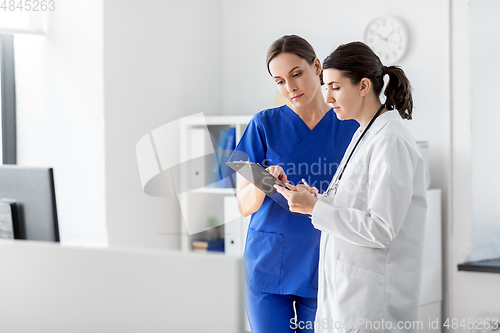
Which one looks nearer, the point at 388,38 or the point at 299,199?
the point at 299,199

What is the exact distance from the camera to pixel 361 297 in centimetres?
126

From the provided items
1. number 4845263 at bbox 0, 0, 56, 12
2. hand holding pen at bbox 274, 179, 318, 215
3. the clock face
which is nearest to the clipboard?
hand holding pen at bbox 274, 179, 318, 215

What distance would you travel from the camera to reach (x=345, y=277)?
1.27 metres

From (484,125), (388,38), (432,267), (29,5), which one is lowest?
(432,267)

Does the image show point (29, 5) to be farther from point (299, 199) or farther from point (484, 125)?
point (484, 125)

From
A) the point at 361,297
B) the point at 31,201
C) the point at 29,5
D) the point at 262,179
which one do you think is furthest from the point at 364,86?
the point at 29,5

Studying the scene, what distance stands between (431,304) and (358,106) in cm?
176

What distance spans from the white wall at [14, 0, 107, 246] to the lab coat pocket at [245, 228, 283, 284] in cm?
137

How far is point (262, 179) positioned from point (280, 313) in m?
A: 0.40

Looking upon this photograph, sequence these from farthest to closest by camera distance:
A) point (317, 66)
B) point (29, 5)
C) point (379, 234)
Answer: point (29, 5) < point (317, 66) < point (379, 234)

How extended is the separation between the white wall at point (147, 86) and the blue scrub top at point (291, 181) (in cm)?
130

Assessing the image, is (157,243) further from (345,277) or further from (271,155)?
(345,277)

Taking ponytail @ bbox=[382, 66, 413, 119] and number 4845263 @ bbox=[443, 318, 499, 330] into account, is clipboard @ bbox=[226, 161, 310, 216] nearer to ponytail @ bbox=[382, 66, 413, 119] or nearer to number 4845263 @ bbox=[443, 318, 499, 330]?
ponytail @ bbox=[382, 66, 413, 119]

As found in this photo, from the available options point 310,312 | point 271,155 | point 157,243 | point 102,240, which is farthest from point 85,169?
point 310,312
